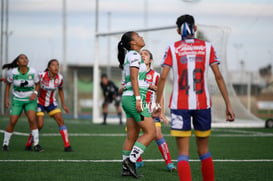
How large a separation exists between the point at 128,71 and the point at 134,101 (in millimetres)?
448

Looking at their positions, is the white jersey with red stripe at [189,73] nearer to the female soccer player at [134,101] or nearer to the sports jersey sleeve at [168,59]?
the sports jersey sleeve at [168,59]

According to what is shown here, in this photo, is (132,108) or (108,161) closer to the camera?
(132,108)

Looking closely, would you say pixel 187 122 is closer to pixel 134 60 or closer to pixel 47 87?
pixel 134 60

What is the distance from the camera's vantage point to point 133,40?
8008mm

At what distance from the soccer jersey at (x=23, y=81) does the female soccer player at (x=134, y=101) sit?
427 centimetres

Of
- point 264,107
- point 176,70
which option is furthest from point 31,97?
point 264,107

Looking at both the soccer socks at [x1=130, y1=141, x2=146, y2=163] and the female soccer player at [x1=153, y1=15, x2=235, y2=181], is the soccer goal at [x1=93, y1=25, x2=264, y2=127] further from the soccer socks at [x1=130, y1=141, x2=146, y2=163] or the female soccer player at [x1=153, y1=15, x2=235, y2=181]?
the female soccer player at [x1=153, y1=15, x2=235, y2=181]

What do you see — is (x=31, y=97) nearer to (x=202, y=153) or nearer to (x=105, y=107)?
(x=202, y=153)

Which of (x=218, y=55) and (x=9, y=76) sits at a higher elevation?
(x=218, y=55)

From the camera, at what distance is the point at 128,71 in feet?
26.0

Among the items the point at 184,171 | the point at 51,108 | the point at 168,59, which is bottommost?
the point at 184,171

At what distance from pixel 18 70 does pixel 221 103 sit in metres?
10.8

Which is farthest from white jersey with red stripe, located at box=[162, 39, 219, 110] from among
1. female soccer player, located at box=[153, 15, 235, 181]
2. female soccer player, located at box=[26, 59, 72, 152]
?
female soccer player, located at box=[26, 59, 72, 152]

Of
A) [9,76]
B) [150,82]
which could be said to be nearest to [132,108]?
[150,82]
